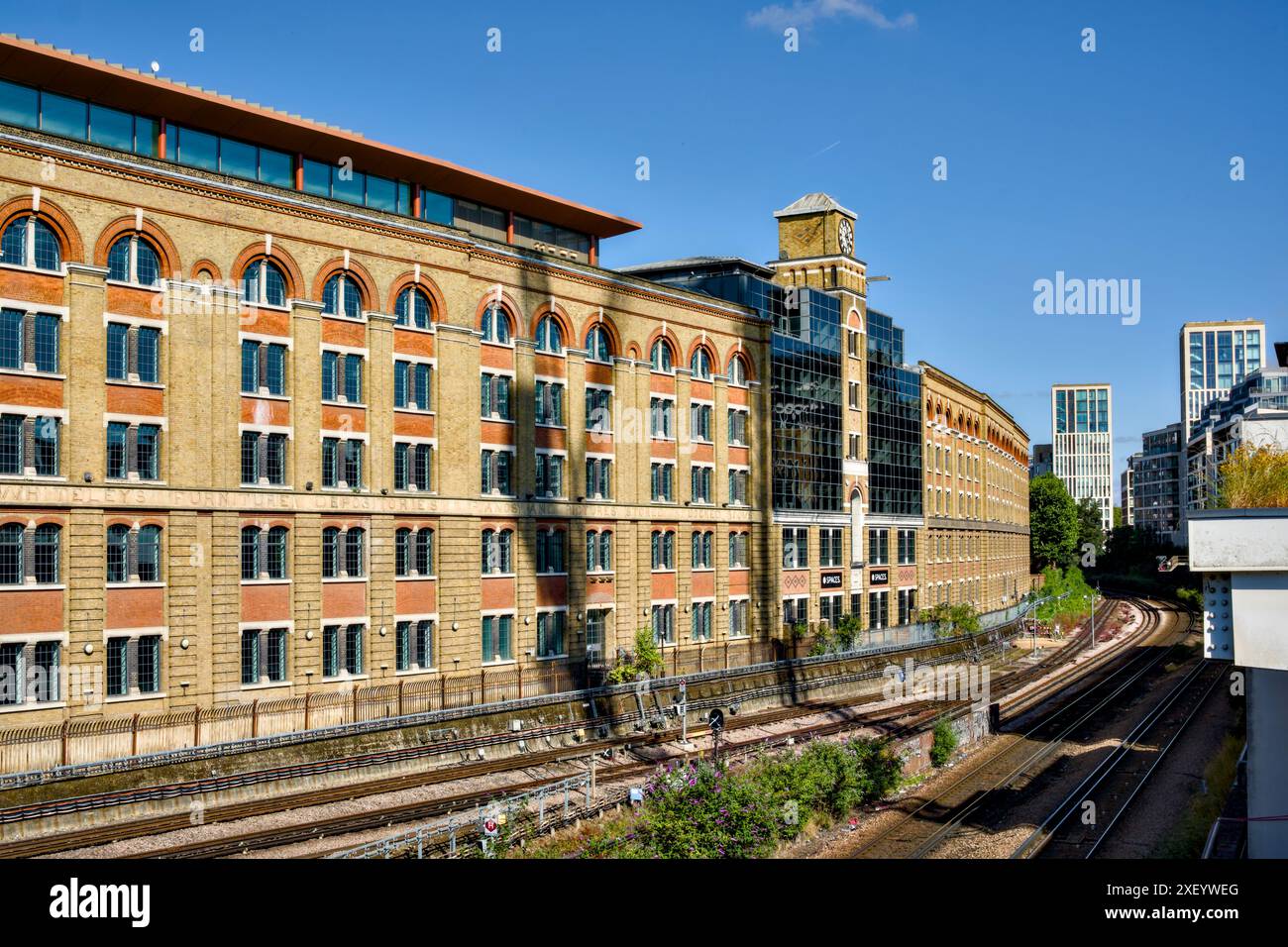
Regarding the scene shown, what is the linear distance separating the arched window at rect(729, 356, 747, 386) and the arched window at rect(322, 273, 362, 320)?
86.6 feet

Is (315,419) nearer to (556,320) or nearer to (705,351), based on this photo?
(556,320)

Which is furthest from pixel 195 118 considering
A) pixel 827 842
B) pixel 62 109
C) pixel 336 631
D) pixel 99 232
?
pixel 827 842

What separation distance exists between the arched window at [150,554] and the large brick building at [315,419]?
2.8 inches

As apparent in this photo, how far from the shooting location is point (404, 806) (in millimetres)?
32531

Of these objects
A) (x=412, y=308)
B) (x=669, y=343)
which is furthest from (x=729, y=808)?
(x=669, y=343)

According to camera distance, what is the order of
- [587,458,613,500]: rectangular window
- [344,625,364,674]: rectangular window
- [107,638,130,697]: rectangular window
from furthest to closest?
[587,458,613,500]: rectangular window, [344,625,364,674]: rectangular window, [107,638,130,697]: rectangular window

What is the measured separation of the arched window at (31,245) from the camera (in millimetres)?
34156

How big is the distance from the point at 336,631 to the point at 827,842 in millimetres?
20654

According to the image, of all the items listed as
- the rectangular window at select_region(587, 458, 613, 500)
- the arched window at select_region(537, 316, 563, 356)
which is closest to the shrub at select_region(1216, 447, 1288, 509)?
the arched window at select_region(537, 316, 563, 356)

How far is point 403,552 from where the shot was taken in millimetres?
44406

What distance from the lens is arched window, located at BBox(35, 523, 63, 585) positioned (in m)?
34.0

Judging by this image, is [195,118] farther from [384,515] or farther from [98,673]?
[98,673]

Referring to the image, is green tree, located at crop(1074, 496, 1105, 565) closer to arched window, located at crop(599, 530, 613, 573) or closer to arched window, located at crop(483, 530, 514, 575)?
arched window, located at crop(599, 530, 613, 573)

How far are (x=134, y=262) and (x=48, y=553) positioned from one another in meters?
10.2
